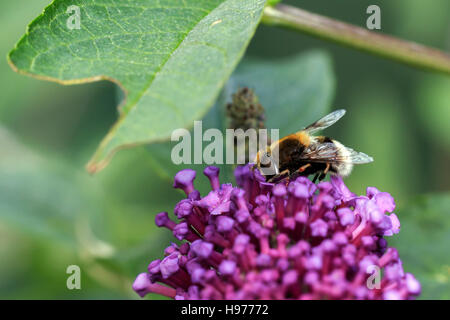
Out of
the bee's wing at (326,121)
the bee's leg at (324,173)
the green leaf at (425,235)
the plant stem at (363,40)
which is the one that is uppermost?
the plant stem at (363,40)

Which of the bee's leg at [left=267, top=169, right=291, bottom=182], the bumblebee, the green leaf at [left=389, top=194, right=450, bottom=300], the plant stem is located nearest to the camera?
the bee's leg at [left=267, top=169, right=291, bottom=182]

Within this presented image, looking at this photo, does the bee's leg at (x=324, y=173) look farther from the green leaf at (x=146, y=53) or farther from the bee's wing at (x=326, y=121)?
the green leaf at (x=146, y=53)

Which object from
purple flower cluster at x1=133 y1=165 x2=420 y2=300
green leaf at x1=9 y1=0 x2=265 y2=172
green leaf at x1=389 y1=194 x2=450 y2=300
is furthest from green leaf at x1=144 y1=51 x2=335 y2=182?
green leaf at x1=9 y1=0 x2=265 y2=172

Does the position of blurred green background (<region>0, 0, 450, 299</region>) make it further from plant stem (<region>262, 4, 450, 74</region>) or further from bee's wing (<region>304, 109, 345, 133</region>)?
plant stem (<region>262, 4, 450, 74</region>)

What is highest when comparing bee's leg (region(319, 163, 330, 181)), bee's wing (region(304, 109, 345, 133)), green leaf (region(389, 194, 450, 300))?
bee's wing (region(304, 109, 345, 133))

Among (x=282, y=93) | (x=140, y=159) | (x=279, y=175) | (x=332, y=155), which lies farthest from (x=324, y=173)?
(x=140, y=159)

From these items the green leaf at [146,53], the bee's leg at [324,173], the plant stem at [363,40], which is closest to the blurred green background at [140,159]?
the plant stem at [363,40]

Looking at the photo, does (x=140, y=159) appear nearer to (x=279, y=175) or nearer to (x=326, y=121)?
(x=326, y=121)
